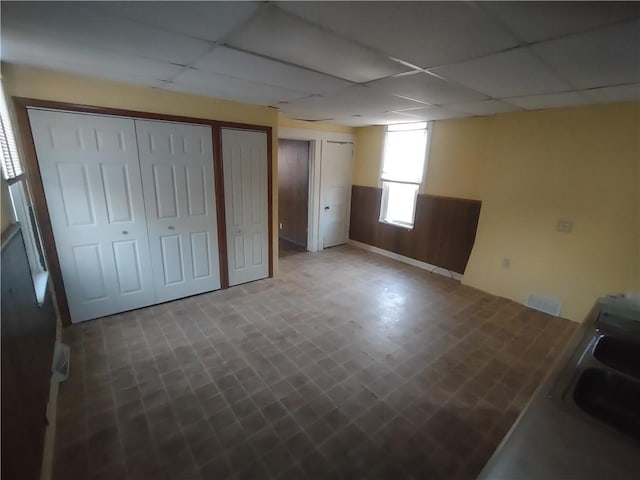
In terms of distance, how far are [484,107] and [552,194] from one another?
4.16 ft

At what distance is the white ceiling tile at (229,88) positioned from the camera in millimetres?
2424

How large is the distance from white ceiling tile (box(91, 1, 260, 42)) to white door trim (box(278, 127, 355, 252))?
309cm

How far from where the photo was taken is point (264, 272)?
4.16 metres

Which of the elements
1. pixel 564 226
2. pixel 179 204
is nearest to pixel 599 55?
pixel 564 226

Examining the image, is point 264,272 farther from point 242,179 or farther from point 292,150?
point 292,150

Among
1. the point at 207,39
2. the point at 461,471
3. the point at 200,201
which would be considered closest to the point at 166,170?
the point at 200,201

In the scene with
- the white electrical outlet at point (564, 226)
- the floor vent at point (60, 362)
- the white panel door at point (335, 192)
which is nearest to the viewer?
the floor vent at point (60, 362)

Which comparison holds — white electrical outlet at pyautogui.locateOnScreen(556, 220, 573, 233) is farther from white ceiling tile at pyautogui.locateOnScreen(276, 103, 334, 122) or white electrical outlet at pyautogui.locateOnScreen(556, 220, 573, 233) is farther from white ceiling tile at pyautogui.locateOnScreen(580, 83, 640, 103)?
white ceiling tile at pyautogui.locateOnScreen(276, 103, 334, 122)

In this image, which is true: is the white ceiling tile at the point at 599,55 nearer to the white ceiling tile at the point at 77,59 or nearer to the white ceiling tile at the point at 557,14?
the white ceiling tile at the point at 557,14

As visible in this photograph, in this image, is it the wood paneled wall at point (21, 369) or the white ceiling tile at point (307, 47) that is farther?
the white ceiling tile at point (307, 47)

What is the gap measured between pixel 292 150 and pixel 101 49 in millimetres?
3839

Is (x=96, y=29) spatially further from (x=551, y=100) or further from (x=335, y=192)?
(x=335, y=192)

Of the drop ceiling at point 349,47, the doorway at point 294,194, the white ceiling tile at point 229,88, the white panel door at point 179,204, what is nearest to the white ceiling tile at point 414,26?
the drop ceiling at point 349,47

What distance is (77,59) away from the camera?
209 centimetres
